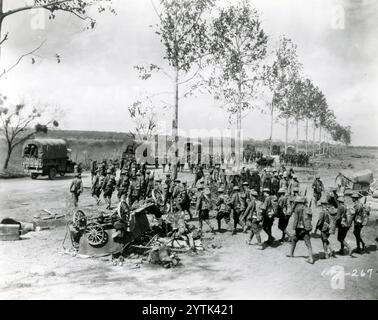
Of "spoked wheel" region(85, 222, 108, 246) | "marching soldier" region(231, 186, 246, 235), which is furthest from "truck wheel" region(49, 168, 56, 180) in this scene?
"spoked wheel" region(85, 222, 108, 246)

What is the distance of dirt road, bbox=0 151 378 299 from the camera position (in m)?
8.38

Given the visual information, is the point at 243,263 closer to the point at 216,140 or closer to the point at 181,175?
the point at 181,175

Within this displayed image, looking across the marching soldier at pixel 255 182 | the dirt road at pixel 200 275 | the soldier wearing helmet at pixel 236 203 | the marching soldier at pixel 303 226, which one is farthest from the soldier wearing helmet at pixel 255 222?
the marching soldier at pixel 255 182

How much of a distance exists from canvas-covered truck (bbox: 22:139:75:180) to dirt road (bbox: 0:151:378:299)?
14.4 m

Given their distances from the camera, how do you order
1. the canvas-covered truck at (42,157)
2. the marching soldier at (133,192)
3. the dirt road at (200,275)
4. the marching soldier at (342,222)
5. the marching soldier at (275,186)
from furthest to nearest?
1. the canvas-covered truck at (42,157)
2. the marching soldier at (275,186)
3. the marching soldier at (133,192)
4. the marching soldier at (342,222)
5. the dirt road at (200,275)

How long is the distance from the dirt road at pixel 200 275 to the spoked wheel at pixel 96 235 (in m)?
0.49

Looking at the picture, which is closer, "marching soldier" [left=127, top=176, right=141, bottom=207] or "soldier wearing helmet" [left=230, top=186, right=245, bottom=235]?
"soldier wearing helmet" [left=230, top=186, right=245, bottom=235]

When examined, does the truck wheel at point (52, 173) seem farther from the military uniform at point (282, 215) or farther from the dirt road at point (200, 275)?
the military uniform at point (282, 215)

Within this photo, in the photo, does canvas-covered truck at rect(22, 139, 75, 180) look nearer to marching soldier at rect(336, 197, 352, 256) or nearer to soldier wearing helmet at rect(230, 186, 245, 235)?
soldier wearing helmet at rect(230, 186, 245, 235)

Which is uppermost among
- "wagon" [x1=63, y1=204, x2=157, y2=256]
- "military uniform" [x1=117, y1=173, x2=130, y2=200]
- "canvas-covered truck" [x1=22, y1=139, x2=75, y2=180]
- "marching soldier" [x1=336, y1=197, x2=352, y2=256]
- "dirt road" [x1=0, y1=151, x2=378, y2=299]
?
"canvas-covered truck" [x1=22, y1=139, x2=75, y2=180]

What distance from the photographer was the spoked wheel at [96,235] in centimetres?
1080

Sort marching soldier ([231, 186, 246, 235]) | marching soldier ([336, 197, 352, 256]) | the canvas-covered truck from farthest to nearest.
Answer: the canvas-covered truck < marching soldier ([231, 186, 246, 235]) < marching soldier ([336, 197, 352, 256])
